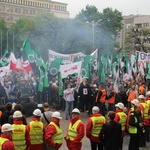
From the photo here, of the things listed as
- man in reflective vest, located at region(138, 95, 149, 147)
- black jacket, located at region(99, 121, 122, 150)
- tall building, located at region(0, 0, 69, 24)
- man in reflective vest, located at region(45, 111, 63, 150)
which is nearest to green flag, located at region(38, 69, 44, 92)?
man in reflective vest, located at region(138, 95, 149, 147)

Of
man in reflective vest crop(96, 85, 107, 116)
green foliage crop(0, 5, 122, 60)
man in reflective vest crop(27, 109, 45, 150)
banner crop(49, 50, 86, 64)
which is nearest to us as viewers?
man in reflective vest crop(27, 109, 45, 150)

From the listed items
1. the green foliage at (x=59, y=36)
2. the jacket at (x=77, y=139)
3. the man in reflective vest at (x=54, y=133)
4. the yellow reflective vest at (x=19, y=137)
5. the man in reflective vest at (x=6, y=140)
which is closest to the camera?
the man in reflective vest at (x=6, y=140)

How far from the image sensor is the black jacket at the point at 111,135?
7852 mm

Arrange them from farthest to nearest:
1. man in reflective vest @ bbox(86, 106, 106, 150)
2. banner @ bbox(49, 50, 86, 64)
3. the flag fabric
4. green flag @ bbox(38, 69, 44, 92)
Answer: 1. banner @ bbox(49, 50, 86, 64)
2. the flag fabric
3. green flag @ bbox(38, 69, 44, 92)
4. man in reflective vest @ bbox(86, 106, 106, 150)

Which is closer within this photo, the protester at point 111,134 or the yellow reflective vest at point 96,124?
the protester at point 111,134

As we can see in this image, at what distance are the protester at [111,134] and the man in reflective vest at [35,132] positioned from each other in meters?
1.37

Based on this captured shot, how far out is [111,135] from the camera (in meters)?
7.86

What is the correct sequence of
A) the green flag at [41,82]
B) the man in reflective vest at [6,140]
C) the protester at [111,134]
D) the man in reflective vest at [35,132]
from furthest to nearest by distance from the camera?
1. the green flag at [41,82]
2. the protester at [111,134]
3. the man in reflective vest at [35,132]
4. the man in reflective vest at [6,140]

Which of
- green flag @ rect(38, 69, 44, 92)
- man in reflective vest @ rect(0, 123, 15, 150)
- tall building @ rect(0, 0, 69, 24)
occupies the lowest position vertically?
man in reflective vest @ rect(0, 123, 15, 150)

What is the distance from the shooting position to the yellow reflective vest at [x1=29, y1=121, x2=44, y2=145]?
7531 millimetres

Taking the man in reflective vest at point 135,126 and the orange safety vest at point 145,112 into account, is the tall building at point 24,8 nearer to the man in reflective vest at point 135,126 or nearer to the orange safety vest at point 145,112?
the orange safety vest at point 145,112

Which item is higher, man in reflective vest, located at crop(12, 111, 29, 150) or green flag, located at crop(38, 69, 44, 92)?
green flag, located at crop(38, 69, 44, 92)

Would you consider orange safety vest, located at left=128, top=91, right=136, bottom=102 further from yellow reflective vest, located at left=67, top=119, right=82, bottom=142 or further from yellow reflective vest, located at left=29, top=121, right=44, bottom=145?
yellow reflective vest, located at left=29, top=121, right=44, bottom=145

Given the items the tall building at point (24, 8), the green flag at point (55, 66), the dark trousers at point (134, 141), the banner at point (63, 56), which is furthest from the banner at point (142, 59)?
the tall building at point (24, 8)
